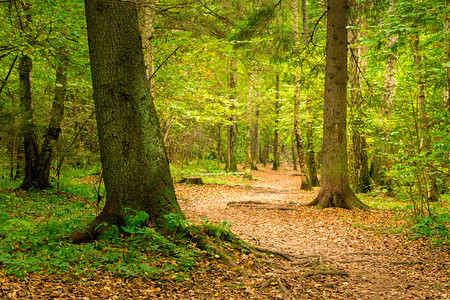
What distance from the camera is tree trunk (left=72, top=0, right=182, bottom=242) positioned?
455 centimetres

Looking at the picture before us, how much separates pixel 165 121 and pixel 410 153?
11349mm

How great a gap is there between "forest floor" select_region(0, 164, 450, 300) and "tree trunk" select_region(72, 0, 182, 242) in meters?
1.14

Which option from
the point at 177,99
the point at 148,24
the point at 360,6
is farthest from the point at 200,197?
the point at 360,6

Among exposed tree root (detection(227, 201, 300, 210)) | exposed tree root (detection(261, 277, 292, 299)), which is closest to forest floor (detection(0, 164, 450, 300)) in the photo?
exposed tree root (detection(261, 277, 292, 299))

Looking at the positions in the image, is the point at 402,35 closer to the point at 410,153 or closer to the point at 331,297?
the point at 410,153

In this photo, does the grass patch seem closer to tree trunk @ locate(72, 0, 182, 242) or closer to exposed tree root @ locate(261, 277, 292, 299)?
tree trunk @ locate(72, 0, 182, 242)

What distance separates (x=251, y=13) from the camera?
1012 cm

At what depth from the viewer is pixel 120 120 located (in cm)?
455

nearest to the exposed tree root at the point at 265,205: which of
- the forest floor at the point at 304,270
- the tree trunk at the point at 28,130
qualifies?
the forest floor at the point at 304,270

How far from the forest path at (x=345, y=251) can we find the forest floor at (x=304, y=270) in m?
0.01

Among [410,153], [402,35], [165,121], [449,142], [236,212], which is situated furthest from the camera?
[165,121]

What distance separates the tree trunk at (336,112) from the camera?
9375mm

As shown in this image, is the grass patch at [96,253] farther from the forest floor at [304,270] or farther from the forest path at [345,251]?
the forest path at [345,251]

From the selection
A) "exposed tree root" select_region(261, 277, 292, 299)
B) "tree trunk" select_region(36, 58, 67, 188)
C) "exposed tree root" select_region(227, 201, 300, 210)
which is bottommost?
Answer: "exposed tree root" select_region(227, 201, 300, 210)
